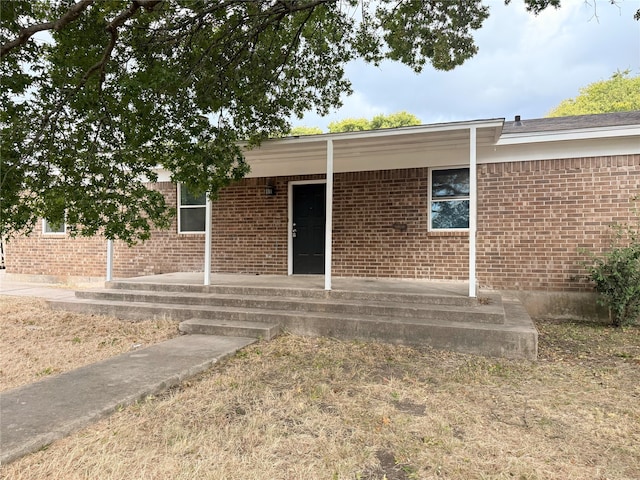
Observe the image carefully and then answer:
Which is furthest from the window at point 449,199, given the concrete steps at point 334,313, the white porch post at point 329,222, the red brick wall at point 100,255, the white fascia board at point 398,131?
the red brick wall at point 100,255

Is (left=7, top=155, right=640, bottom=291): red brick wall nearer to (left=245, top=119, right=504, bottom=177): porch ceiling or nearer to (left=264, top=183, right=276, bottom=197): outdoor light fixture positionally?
(left=264, top=183, right=276, bottom=197): outdoor light fixture

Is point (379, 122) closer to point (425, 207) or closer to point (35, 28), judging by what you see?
point (425, 207)

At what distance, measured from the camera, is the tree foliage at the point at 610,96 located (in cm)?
2581

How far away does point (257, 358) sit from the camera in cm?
448

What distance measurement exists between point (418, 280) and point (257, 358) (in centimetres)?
411

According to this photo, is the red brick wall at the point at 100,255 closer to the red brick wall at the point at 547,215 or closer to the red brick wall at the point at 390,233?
the red brick wall at the point at 390,233

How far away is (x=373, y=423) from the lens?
294 cm

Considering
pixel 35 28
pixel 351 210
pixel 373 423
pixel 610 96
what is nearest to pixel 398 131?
pixel 351 210

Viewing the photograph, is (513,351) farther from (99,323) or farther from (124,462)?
(99,323)

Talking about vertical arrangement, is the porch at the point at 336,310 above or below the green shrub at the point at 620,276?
below

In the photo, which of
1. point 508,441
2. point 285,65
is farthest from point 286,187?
point 508,441

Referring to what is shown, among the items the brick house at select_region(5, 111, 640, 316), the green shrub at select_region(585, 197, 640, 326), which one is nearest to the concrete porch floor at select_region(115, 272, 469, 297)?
the brick house at select_region(5, 111, 640, 316)

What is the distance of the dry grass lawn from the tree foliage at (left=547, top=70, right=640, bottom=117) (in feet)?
90.1

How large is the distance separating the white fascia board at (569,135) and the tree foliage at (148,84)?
1.63 metres
